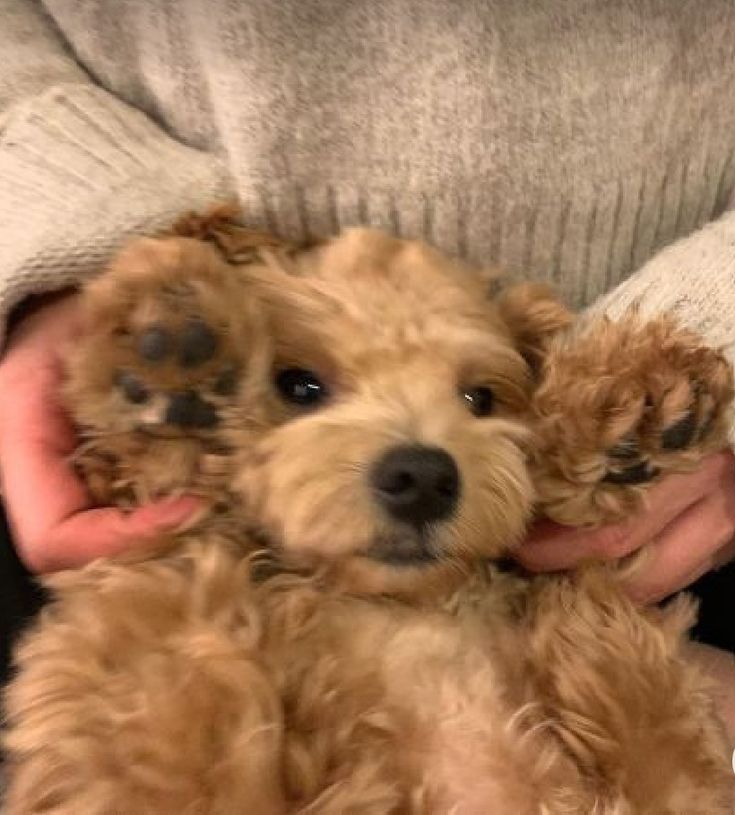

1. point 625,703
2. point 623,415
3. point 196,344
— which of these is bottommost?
point 625,703

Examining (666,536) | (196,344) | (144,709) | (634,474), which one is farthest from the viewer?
(666,536)

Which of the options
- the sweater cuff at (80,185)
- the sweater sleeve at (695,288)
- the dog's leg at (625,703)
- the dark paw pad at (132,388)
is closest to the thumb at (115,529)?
the dark paw pad at (132,388)

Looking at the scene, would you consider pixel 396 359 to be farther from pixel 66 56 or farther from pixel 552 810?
pixel 66 56

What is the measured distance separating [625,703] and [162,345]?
0.56m

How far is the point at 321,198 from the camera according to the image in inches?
51.5

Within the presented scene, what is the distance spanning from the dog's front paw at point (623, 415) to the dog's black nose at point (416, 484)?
152 millimetres

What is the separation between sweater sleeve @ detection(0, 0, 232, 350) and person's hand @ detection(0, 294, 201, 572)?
0.06m

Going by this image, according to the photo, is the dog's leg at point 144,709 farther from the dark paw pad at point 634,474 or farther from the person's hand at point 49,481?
the dark paw pad at point 634,474

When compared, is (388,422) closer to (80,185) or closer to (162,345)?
(162,345)

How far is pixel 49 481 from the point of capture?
1080 mm

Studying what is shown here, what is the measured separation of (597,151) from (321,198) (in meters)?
0.35

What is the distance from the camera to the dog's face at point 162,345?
98cm

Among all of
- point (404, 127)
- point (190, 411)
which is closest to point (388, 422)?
point (190, 411)

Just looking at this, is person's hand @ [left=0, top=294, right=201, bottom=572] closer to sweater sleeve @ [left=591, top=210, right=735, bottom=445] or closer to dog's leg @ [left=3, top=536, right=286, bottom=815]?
dog's leg @ [left=3, top=536, right=286, bottom=815]
